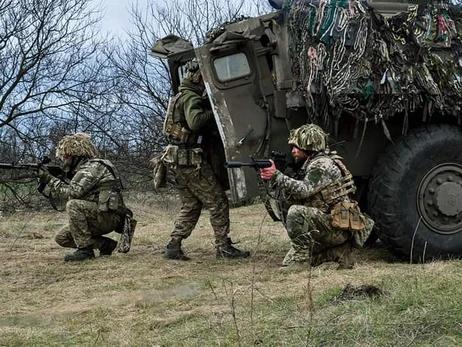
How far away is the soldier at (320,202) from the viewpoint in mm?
6453

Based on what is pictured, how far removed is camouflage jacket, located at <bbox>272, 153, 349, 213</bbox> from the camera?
21.1 feet

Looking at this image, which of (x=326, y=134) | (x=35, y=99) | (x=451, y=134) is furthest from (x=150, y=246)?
(x=35, y=99)

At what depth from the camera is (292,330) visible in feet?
13.1

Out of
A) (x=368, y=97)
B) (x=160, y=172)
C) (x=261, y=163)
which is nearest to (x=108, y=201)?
(x=160, y=172)

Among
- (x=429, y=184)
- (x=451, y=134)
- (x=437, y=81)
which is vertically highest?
(x=437, y=81)

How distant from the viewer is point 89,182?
7.82 meters

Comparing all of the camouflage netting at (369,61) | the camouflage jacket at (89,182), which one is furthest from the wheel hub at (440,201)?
the camouflage jacket at (89,182)

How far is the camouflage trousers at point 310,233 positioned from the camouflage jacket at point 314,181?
0.12 m

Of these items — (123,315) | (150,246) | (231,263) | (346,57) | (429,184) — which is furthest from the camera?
(150,246)

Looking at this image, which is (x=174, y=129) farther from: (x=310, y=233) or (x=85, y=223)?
(x=310, y=233)

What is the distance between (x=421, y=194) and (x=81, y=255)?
3598mm

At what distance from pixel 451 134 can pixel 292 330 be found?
12.2ft

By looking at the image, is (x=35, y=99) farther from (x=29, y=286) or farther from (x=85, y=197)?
(x=29, y=286)

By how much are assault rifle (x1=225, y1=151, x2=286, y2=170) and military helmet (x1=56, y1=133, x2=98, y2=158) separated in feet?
6.86
